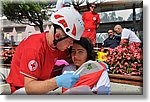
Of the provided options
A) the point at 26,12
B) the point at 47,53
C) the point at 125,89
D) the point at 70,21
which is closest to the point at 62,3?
the point at 70,21

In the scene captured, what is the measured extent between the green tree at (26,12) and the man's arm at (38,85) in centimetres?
41

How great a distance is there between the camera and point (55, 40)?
2.87 meters

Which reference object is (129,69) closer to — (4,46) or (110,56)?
(110,56)

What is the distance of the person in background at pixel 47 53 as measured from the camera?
285 cm

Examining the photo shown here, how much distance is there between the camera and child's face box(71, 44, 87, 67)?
9.44ft

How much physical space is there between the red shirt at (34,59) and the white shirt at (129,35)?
1.53 feet

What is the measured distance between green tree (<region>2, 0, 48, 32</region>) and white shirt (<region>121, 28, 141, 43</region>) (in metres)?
0.60

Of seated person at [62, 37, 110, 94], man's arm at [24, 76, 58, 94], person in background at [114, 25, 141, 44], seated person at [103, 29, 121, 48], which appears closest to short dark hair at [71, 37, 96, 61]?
seated person at [62, 37, 110, 94]

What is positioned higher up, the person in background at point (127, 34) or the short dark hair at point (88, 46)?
the person in background at point (127, 34)

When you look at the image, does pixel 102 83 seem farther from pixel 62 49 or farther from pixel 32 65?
pixel 32 65

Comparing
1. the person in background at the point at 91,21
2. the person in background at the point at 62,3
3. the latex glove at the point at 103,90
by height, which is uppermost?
the person in background at the point at 62,3

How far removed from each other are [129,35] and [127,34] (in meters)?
0.02

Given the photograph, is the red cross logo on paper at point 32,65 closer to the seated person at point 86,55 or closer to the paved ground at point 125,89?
the seated person at point 86,55

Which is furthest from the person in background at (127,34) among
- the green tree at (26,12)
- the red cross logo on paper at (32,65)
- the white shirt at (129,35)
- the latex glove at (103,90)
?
the red cross logo on paper at (32,65)
